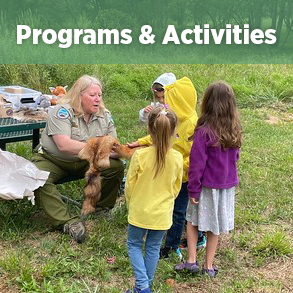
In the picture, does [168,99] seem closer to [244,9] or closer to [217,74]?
[217,74]

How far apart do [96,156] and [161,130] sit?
1026mm

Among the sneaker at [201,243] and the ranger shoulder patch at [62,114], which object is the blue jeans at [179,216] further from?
the ranger shoulder patch at [62,114]

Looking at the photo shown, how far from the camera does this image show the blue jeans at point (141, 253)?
332cm

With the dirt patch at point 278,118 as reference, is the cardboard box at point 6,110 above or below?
above

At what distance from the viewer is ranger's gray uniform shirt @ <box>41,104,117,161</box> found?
4.36m

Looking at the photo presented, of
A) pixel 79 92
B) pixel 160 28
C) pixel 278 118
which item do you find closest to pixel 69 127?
pixel 79 92

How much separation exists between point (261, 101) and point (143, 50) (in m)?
3.38

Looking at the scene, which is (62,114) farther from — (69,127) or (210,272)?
(210,272)

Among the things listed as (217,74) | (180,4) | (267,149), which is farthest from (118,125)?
(180,4)

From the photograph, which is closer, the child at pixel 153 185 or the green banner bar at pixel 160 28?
the child at pixel 153 185

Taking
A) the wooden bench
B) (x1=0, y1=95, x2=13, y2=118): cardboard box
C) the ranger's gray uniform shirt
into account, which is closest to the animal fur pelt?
the ranger's gray uniform shirt

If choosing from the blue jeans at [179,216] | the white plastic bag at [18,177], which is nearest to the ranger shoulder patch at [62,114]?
the white plastic bag at [18,177]

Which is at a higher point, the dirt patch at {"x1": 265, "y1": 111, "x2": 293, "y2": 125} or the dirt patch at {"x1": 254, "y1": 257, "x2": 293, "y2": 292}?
A: the dirt patch at {"x1": 254, "y1": 257, "x2": 293, "y2": 292}

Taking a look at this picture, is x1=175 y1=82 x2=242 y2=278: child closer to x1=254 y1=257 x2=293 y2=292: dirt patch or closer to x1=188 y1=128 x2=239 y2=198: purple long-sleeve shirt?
Result: x1=188 y1=128 x2=239 y2=198: purple long-sleeve shirt
